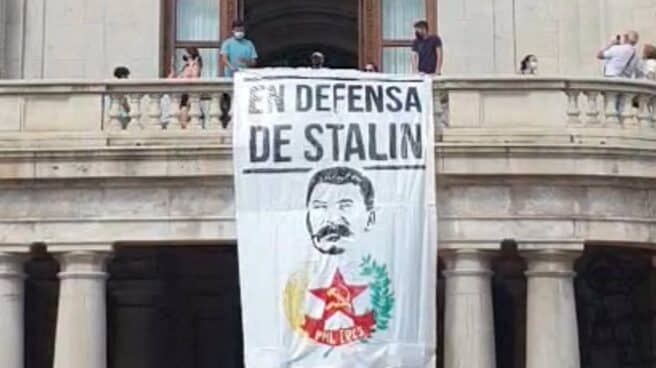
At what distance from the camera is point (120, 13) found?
29.0 metres

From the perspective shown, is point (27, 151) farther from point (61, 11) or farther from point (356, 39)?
point (356, 39)

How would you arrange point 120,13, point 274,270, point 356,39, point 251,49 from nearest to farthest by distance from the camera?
point 274,270
point 251,49
point 120,13
point 356,39

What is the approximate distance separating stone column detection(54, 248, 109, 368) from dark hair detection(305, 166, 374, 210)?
10.1ft

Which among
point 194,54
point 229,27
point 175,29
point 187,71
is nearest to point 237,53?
point 187,71

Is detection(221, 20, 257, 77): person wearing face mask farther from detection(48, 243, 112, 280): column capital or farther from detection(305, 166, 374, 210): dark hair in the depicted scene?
detection(48, 243, 112, 280): column capital

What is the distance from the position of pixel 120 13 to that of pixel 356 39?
865cm

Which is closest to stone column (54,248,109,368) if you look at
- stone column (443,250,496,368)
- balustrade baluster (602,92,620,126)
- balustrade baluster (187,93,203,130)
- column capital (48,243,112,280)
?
column capital (48,243,112,280)

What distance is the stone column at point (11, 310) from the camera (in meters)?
23.4

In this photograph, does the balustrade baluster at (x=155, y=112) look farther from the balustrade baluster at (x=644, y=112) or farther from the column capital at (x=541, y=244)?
the balustrade baluster at (x=644, y=112)

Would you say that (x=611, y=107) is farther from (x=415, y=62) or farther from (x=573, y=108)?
(x=415, y=62)

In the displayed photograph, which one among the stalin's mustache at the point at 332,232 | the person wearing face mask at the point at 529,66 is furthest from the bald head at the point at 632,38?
the stalin's mustache at the point at 332,232

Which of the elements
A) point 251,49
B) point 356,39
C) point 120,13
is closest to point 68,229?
point 251,49

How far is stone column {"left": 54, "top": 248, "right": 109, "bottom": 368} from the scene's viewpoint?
23.2 meters

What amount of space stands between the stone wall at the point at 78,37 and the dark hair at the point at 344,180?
21.3 feet
